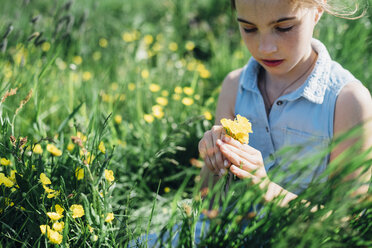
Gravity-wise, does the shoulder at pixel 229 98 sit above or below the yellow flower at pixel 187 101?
above

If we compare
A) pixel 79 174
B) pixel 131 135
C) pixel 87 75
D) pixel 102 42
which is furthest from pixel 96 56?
pixel 79 174

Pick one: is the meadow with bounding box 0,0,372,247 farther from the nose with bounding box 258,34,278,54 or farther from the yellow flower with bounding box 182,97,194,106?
the nose with bounding box 258,34,278,54

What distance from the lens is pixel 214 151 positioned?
1.34 metres

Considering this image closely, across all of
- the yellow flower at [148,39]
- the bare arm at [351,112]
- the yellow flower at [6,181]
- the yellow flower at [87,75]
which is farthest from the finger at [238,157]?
the yellow flower at [148,39]

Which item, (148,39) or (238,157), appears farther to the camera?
(148,39)

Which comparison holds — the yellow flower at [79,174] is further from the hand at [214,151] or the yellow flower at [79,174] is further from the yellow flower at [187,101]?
the yellow flower at [187,101]

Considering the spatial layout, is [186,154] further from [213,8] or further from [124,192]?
[213,8]

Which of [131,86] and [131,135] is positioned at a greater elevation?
[131,86]

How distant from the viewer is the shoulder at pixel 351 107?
1.41 metres

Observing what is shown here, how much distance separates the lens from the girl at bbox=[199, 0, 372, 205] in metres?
1.34

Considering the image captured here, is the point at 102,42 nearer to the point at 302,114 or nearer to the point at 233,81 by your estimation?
the point at 233,81

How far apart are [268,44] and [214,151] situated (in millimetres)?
439

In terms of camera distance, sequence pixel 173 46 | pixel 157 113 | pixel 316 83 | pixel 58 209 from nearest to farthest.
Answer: pixel 58 209
pixel 316 83
pixel 157 113
pixel 173 46

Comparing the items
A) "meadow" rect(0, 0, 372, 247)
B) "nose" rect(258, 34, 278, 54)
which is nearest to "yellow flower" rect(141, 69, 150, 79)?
"meadow" rect(0, 0, 372, 247)
